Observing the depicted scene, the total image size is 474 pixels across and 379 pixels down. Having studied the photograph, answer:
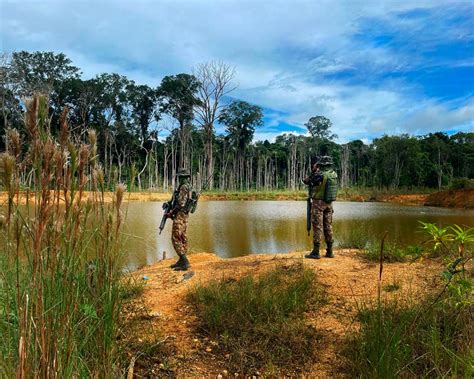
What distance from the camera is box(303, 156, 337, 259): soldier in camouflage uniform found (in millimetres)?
6059

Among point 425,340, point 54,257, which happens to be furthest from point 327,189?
point 54,257

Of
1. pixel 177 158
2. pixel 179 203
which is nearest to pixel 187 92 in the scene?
pixel 177 158

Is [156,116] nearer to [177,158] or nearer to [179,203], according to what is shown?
[177,158]

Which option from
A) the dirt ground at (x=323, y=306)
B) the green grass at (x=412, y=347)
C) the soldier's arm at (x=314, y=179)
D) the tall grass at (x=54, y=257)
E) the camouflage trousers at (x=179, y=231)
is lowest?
the dirt ground at (x=323, y=306)

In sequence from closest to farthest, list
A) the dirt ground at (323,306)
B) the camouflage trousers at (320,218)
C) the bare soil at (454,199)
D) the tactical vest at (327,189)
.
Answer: the dirt ground at (323,306) → the tactical vest at (327,189) → the camouflage trousers at (320,218) → the bare soil at (454,199)

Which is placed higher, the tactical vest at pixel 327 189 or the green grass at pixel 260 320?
the tactical vest at pixel 327 189

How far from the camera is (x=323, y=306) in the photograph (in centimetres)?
386

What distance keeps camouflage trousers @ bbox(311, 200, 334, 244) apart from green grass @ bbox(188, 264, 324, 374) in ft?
6.62

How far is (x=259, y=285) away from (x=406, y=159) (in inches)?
1842

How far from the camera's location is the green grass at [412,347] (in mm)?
2062

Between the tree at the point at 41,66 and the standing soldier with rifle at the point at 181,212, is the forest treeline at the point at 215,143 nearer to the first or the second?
the tree at the point at 41,66

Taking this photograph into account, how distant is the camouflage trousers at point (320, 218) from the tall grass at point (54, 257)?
475cm

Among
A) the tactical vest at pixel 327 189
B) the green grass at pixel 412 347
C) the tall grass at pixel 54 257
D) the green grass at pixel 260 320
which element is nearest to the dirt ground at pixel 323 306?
the green grass at pixel 260 320

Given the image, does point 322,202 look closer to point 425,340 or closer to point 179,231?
point 179,231
